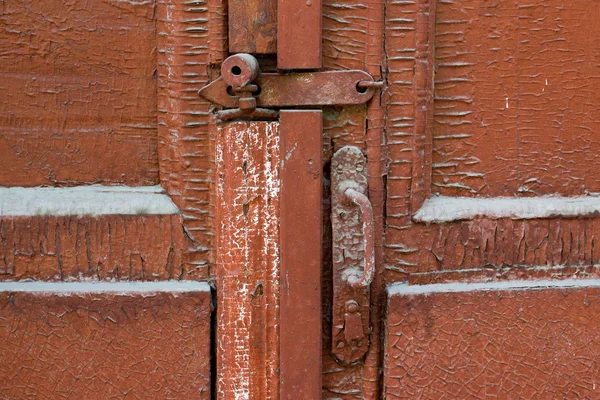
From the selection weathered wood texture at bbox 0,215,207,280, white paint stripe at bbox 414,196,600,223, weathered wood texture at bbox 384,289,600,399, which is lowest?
weathered wood texture at bbox 384,289,600,399

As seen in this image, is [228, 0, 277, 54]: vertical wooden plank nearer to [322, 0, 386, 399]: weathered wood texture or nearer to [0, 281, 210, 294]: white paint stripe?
[322, 0, 386, 399]: weathered wood texture

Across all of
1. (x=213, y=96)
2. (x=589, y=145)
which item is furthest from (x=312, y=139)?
(x=589, y=145)

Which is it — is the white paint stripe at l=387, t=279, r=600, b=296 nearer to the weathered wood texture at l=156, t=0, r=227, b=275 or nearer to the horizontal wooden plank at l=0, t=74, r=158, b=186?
the weathered wood texture at l=156, t=0, r=227, b=275

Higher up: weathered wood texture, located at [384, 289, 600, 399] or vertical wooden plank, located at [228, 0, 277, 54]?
vertical wooden plank, located at [228, 0, 277, 54]

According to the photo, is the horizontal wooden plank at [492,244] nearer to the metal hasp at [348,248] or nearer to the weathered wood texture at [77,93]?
the metal hasp at [348,248]

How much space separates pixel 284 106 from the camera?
1.00 metres

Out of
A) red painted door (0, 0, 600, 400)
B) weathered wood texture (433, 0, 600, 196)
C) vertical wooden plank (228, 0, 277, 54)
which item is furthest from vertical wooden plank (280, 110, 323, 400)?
weathered wood texture (433, 0, 600, 196)

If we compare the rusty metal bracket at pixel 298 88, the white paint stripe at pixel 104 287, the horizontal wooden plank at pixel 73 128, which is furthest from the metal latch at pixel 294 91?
the white paint stripe at pixel 104 287

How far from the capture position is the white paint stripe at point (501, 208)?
1.05 metres

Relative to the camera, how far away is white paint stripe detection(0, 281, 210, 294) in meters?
1.01

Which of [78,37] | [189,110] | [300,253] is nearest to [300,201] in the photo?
[300,253]

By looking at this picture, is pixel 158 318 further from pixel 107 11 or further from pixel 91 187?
pixel 107 11

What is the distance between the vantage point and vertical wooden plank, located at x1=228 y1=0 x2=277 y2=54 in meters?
0.98

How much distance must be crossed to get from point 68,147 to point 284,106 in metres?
0.37
